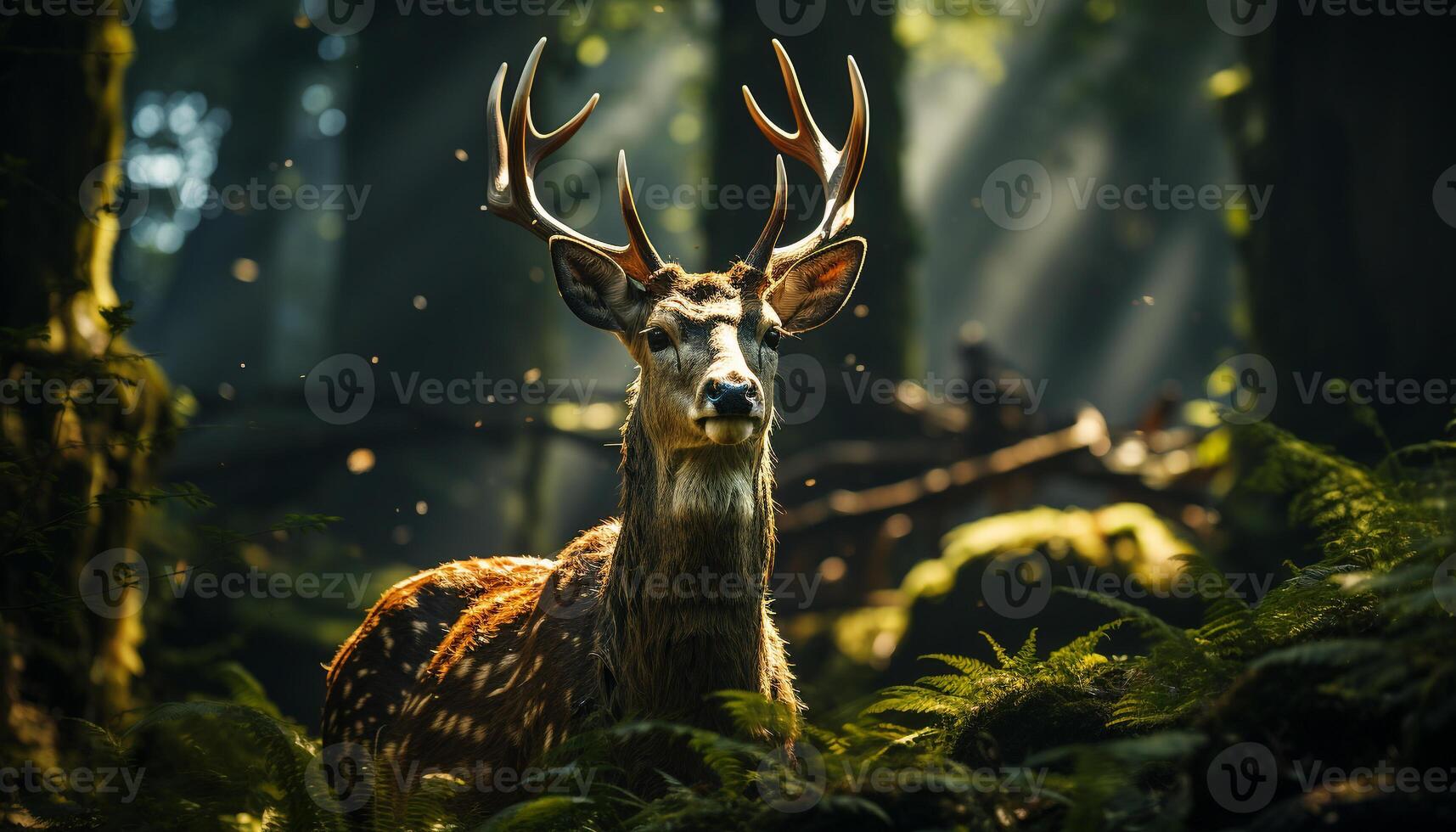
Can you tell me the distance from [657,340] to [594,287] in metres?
0.56

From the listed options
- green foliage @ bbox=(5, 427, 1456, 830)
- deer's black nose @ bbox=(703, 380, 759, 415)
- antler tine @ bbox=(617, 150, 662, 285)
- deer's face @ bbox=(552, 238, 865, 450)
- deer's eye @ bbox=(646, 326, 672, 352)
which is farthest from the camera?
antler tine @ bbox=(617, 150, 662, 285)

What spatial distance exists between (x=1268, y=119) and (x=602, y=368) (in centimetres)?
3907

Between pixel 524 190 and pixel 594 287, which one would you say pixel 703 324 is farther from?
pixel 524 190

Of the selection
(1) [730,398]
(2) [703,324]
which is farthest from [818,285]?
(1) [730,398]

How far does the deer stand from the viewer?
453 cm

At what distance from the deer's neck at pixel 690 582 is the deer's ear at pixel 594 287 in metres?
→ 0.82

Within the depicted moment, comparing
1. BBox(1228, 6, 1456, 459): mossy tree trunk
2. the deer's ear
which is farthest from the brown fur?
BBox(1228, 6, 1456, 459): mossy tree trunk

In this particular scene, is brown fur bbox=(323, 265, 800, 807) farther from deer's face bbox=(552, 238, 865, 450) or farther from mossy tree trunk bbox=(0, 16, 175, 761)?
mossy tree trunk bbox=(0, 16, 175, 761)

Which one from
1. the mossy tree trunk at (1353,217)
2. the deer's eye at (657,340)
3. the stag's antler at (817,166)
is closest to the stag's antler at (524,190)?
the deer's eye at (657,340)

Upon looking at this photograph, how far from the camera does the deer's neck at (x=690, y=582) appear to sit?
4.46 metres

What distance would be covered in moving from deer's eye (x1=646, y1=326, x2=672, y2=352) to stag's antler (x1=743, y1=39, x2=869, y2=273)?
675 mm

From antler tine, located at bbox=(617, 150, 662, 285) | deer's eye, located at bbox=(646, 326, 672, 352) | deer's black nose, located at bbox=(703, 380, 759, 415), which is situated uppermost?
antler tine, located at bbox=(617, 150, 662, 285)

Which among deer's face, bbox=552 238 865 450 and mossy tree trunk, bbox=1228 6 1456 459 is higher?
mossy tree trunk, bbox=1228 6 1456 459

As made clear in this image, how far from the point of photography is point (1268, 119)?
1090 centimetres
